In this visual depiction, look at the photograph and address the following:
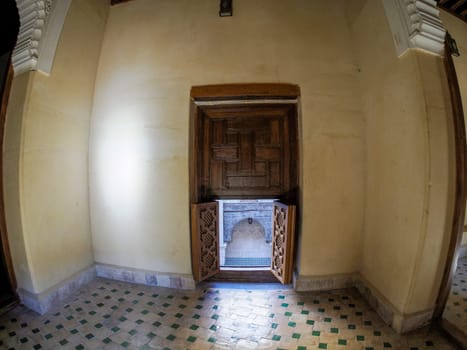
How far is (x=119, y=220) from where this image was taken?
105 inches

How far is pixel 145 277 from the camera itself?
2.60 meters

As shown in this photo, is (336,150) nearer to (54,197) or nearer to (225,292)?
(225,292)

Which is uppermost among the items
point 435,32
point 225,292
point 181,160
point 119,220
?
point 435,32

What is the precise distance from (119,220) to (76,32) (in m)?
2.30

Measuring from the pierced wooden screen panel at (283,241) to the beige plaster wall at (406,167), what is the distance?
862mm

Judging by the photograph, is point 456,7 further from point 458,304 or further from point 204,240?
point 204,240

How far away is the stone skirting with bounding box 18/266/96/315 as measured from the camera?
2135mm

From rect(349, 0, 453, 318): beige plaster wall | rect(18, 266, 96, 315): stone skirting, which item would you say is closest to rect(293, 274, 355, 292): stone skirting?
rect(349, 0, 453, 318): beige plaster wall

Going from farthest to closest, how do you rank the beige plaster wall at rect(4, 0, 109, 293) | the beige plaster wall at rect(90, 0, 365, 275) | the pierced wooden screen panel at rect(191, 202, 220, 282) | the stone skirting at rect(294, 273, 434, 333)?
the pierced wooden screen panel at rect(191, 202, 220, 282) → the beige plaster wall at rect(90, 0, 365, 275) → the beige plaster wall at rect(4, 0, 109, 293) → the stone skirting at rect(294, 273, 434, 333)

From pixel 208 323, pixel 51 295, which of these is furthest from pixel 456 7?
pixel 51 295

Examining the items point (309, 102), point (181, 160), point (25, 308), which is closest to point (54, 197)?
point (25, 308)

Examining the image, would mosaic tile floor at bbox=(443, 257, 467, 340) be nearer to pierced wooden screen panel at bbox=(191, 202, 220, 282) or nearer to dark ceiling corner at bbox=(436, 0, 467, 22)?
pierced wooden screen panel at bbox=(191, 202, 220, 282)

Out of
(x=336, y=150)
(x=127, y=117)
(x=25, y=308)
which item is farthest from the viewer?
(x=127, y=117)

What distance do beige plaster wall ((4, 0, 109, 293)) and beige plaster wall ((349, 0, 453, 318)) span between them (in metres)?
3.25
